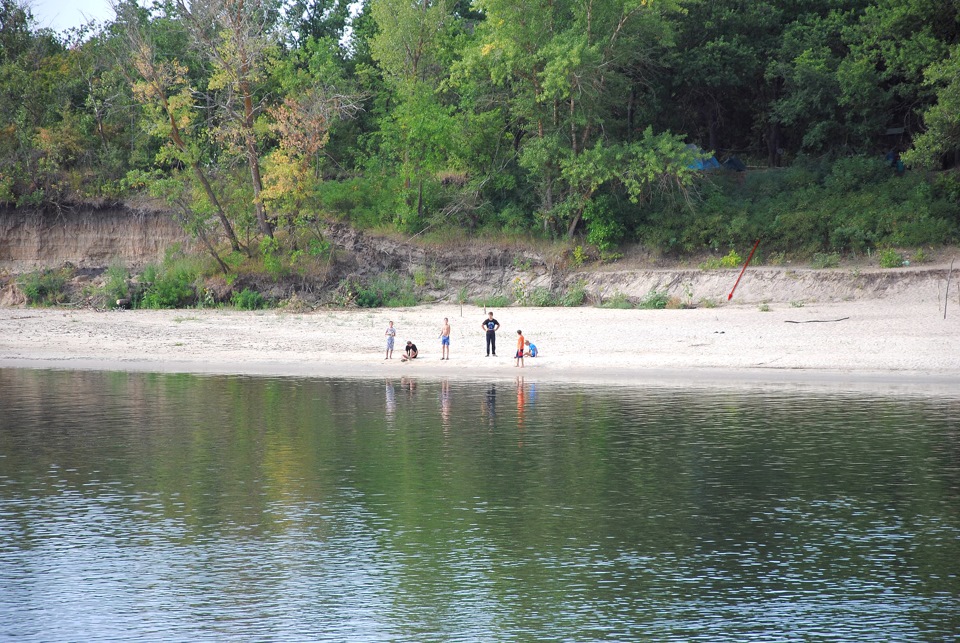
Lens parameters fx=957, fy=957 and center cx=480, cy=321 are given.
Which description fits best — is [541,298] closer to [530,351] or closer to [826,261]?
A: [530,351]

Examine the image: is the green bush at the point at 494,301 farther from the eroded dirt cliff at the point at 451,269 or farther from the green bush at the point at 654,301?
the green bush at the point at 654,301

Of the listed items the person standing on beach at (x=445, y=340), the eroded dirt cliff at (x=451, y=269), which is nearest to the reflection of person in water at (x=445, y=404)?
the person standing on beach at (x=445, y=340)

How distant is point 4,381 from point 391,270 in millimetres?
19873

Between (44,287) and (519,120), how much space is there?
2439 cm

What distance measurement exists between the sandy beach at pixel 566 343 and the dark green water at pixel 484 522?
17.6ft

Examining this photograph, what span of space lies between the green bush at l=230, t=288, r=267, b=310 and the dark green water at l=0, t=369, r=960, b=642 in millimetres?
20133

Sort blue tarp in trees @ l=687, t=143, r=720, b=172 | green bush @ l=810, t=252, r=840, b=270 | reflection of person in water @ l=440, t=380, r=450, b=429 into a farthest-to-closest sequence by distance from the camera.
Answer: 1. blue tarp in trees @ l=687, t=143, r=720, b=172
2. green bush @ l=810, t=252, r=840, b=270
3. reflection of person in water @ l=440, t=380, r=450, b=429

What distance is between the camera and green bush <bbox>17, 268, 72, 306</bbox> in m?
45.6

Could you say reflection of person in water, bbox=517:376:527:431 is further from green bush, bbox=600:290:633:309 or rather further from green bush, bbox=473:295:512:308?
green bush, bbox=473:295:512:308

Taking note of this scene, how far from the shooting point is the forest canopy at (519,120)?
4156 cm

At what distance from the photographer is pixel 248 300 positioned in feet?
144

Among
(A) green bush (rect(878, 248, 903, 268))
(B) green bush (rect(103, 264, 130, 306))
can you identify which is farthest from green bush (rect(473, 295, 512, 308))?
(B) green bush (rect(103, 264, 130, 306))

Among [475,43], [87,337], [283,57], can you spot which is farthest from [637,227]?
[87,337]

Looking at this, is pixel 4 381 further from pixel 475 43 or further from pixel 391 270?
pixel 475 43
